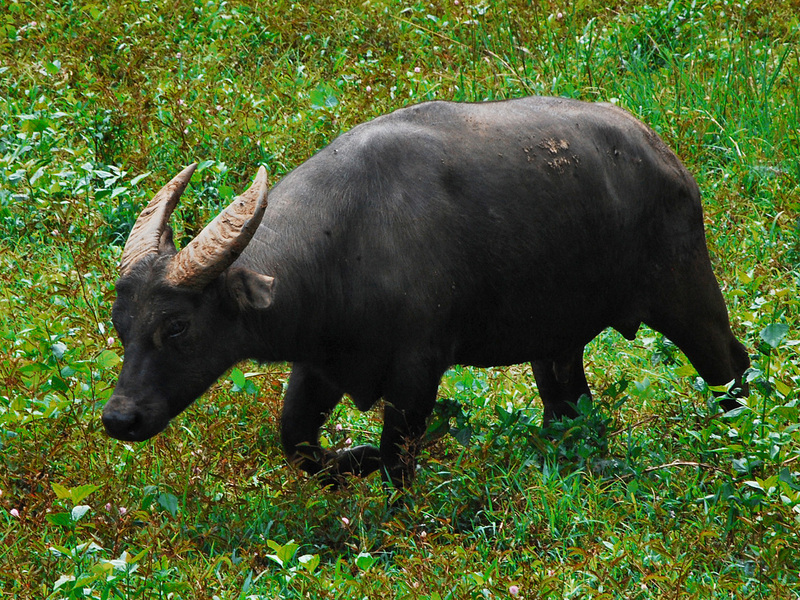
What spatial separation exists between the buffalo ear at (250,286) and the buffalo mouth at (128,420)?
518mm

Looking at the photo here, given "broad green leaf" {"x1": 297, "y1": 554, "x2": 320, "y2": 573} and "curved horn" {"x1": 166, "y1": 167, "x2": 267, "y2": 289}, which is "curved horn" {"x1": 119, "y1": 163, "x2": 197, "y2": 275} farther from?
"broad green leaf" {"x1": 297, "y1": 554, "x2": 320, "y2": 573}

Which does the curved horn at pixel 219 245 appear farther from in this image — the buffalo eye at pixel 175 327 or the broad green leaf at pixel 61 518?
the broad green leaf at pixel 61 518

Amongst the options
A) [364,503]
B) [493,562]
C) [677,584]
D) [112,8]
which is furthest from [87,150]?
[677,584]

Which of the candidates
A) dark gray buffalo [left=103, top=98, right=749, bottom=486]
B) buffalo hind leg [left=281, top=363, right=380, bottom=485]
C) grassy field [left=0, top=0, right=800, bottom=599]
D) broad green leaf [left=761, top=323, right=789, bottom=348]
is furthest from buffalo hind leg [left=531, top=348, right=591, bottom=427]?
broad green leaf [left=761, top=323, right=789, bottom=348]

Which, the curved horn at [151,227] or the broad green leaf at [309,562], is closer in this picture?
the broad green leaf at [309,562]

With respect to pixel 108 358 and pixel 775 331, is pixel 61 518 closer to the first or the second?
pixel 108 358

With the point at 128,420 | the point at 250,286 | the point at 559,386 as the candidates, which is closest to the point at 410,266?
the point at 250,286

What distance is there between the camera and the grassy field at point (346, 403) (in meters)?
3.83

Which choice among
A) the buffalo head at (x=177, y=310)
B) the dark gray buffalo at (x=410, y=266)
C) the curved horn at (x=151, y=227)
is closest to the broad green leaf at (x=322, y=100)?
the dark gray buffalo at (x=410, y=266)

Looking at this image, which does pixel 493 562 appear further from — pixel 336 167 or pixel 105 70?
pixel 105 70

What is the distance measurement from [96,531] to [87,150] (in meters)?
3.60

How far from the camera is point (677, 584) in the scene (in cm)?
343

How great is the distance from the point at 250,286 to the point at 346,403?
5.36 ft

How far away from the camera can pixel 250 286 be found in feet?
13.1
